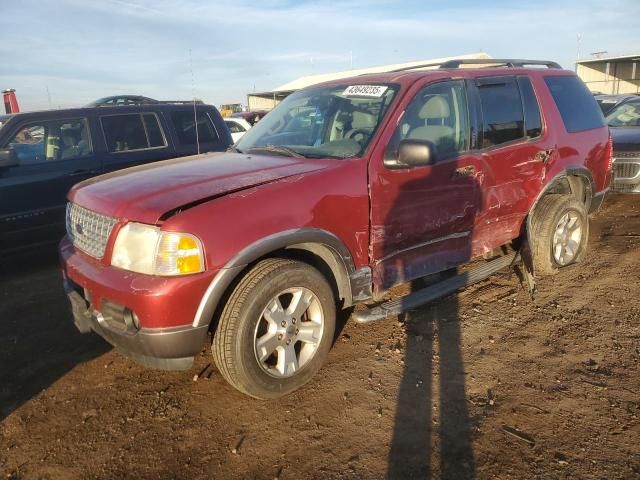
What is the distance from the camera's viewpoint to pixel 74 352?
146 inches

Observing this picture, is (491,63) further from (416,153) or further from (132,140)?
(132,140)

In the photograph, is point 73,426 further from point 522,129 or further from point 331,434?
point 522,129

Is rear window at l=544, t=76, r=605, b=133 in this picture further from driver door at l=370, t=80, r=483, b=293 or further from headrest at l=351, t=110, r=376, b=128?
headrest at l=351, t=110, r=376, b=128

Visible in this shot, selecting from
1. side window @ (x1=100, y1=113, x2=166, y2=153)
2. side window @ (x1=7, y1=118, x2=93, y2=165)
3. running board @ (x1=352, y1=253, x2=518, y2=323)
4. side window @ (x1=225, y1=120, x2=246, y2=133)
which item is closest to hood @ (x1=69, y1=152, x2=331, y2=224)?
running board @ (x1=352, y1=253, x2=518, y2=323)

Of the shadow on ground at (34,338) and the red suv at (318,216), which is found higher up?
the red suv at (318,216)

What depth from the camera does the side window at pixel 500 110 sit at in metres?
4.00

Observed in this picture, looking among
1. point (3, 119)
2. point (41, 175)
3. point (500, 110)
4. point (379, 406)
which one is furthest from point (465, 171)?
point (3, 119)

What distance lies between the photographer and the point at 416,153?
3.17 metres

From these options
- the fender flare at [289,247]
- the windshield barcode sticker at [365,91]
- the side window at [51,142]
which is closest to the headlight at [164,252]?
the fender flare at [289,247]

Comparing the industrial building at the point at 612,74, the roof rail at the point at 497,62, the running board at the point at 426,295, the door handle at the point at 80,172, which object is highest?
the industrial building at the point at 612,74

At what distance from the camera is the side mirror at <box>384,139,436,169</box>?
10.4 ft

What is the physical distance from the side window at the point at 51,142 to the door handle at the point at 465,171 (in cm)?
431

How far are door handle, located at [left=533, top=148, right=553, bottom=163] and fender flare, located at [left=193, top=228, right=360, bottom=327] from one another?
7.11ft

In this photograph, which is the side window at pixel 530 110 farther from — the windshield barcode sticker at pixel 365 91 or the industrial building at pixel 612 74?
the industrial building at pixel 612 74
